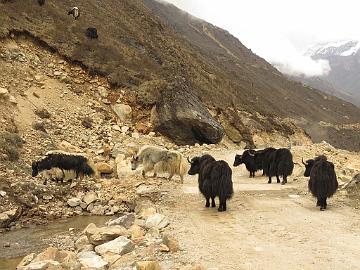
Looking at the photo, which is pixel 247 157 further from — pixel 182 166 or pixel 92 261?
pixel 92 261

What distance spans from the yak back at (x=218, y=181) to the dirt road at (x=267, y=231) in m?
0.40

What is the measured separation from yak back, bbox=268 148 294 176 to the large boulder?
24.2ft

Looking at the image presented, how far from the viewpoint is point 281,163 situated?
13.2m

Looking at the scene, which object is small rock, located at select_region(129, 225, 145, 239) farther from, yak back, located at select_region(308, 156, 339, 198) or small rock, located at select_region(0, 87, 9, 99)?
small rock, located at select_region(0, 87, 9, 99)

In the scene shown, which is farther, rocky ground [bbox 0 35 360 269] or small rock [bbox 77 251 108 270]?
rocky ground [bbox 0 35 360 269]

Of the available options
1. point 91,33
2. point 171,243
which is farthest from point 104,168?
point 91,33

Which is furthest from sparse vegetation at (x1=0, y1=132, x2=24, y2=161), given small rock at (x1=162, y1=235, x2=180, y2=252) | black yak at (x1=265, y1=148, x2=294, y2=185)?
small rock at (x1=162, y1=235, x2=180, y2=252)

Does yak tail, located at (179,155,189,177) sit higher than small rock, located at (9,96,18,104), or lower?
lower

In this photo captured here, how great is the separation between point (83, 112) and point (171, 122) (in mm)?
4011

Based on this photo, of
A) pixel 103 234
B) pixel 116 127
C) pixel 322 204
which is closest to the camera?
pixel 103 234

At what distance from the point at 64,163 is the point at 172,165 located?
2.89 metres

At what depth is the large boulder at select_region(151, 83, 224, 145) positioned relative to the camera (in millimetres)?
20406

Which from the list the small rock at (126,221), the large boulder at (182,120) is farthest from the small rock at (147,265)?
the large boulder at (182,120)

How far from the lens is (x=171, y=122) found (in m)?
20.5
